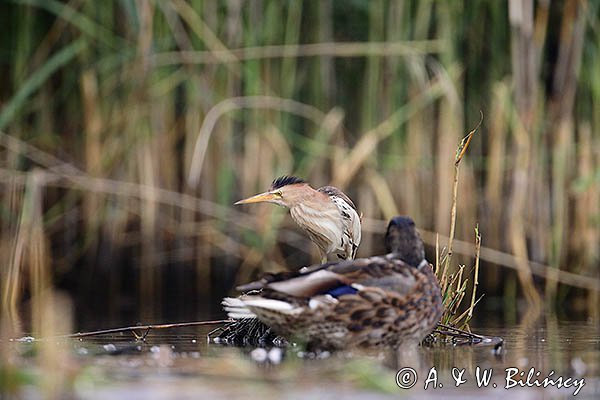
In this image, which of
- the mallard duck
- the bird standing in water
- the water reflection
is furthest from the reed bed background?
the mallard duck

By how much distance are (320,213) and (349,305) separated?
150 cm

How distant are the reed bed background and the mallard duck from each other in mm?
3885

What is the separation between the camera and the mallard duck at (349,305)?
5.34m

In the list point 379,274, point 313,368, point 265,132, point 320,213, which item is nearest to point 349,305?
point 379,274

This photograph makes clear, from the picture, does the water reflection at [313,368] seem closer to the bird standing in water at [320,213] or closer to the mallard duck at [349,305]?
the mallard duck at [349,305]

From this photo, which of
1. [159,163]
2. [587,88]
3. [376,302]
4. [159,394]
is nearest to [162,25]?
[159,163]

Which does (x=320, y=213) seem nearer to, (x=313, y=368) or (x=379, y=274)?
(x=379, y=274)

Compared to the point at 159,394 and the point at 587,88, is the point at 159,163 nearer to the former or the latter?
the point at 587,88

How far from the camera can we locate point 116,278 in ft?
33.7

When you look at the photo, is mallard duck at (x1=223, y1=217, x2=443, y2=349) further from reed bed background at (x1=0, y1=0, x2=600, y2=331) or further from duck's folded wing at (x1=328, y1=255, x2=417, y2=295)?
reed bed background at (x1=0, y1=0, x2=600, y2=331)

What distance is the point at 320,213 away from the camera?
6.80 metres

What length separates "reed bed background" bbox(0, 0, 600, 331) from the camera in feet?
32.0

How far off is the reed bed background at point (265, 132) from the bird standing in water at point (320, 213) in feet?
8.26

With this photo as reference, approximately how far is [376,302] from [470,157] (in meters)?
5.37
